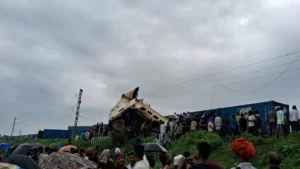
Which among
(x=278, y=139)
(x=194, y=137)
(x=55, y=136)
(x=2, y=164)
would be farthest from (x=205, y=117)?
(x=55, y=136)

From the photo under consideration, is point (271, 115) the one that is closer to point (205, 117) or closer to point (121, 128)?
point (205, 117)

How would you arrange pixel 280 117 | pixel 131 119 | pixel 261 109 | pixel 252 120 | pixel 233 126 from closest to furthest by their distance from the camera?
pixel 280 117
pixel 252 120
pixel 233 126
pixel 261 109
pixel 131 119

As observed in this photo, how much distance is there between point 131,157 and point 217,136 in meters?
11.1

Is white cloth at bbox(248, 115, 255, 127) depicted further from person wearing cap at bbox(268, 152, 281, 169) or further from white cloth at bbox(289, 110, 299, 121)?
person wearing cap at bbox(268, 152, 281, 169)

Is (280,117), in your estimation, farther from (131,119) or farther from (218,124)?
(131,119)

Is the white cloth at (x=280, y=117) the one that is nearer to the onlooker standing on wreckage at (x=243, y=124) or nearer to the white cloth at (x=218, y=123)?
the onlooker standing on wreckage at (x=243, y=124)

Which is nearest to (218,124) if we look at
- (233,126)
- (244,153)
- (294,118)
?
(233,126)

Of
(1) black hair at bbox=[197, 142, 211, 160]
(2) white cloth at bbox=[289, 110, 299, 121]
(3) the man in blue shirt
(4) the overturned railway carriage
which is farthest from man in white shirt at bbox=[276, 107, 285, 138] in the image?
(1) black hair at bbox=[197, 142, 211, 160]

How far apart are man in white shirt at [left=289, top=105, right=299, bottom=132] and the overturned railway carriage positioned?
930 centimetres

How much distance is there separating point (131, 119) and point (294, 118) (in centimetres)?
1138

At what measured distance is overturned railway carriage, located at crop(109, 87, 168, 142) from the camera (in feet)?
68.6

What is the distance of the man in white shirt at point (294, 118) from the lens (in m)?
13.2

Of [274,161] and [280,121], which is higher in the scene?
[280,121]

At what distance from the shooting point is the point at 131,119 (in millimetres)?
21359
